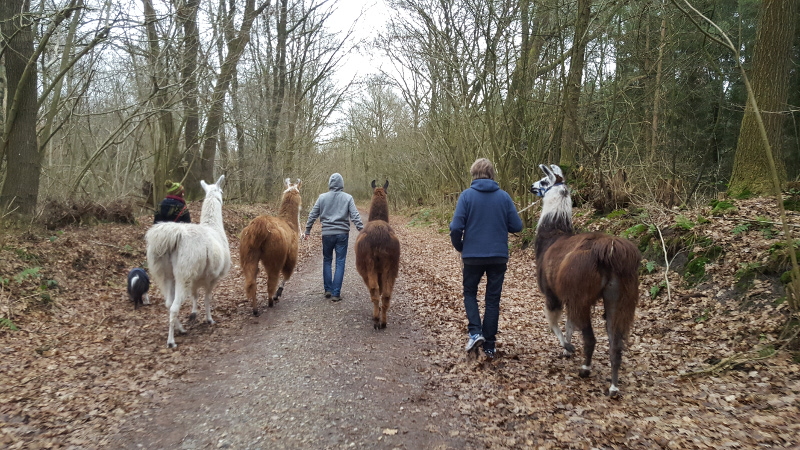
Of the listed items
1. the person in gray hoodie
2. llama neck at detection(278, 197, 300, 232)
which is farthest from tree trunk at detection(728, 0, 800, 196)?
llama neck at detection(278, 197, 300, 232)

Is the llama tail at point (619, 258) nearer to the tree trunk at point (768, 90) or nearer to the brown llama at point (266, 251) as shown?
the brown llama at point (266, 251)

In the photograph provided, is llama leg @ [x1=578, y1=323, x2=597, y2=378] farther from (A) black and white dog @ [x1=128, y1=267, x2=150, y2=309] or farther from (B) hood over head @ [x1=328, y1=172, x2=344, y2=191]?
(A) black and white dog @ [x1=128, y1=267, x2=150, y2=309]

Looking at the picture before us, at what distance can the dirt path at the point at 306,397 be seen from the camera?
368 cm

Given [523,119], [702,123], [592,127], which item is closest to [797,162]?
[702,123]

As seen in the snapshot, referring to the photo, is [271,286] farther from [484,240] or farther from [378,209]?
[484,240]

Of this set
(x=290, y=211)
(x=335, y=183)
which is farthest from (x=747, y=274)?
(x=290, y=211)

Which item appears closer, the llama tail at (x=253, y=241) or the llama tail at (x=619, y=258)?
the llama tail at (x=619, y=258)

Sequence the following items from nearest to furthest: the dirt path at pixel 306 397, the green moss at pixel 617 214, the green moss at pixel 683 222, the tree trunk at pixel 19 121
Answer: the dirt path at pixel 306 397 → the green moss at pixel 683 222 → the tree trunk at pixel 19 121 → the green moss at pixel 617 214

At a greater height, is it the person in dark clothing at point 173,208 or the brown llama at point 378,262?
the person in dark clothing at point 173,208

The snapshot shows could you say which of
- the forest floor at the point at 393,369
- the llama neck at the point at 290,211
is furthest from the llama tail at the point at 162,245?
the llama neck at the point at 290,211

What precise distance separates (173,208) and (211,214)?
3.63 ft

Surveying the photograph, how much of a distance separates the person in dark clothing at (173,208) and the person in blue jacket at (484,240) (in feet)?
16.2

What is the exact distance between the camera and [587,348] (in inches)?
184

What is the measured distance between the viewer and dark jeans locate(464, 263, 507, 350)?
538cm
